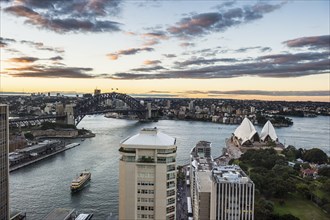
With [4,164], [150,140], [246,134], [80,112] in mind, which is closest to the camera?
[150,140]

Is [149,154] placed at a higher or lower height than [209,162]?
higher

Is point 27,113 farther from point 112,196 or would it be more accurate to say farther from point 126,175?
point 126,175

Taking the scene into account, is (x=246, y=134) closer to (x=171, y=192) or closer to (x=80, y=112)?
(x=80, y=112)

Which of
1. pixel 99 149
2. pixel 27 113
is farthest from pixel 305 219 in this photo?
pixel 27 113

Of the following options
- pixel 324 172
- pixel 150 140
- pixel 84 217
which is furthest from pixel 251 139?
pixel 150 140

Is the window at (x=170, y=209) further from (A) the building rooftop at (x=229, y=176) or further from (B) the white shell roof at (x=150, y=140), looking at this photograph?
(A) the building rooftop at (x=229, y=176)

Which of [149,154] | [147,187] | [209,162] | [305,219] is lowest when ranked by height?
[305,219]

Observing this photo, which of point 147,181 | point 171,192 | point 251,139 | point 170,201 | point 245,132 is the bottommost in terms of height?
point 251,139
